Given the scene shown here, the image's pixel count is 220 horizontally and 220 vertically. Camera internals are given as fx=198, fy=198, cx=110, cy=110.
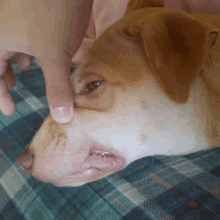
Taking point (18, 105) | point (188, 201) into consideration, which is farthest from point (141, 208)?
point (18, 105)

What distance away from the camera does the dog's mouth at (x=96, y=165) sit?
0.87 metres

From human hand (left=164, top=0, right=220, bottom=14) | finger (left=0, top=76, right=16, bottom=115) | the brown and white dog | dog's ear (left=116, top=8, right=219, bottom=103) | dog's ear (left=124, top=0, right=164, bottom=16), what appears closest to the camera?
dog's ear (left=116, top=8, right=219, bottom=103)

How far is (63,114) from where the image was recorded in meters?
0.77

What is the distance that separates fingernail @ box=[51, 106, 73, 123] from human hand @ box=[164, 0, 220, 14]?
43.7 inches

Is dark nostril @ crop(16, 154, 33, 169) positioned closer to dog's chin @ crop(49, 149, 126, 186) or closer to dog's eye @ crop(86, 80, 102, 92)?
dog's chin @ crop(49, 149, 126, 186)

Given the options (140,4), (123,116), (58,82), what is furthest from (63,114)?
(140,4)

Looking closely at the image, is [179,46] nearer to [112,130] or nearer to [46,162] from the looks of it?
[112,130]

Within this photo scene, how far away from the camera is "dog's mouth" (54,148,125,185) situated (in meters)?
0.87

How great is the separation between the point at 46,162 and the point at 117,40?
616 mm

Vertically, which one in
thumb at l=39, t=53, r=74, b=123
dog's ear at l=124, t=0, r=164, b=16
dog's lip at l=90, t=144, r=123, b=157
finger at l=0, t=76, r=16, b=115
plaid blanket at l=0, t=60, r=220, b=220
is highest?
dog's ear at l=124, t=0, r=164, b=16

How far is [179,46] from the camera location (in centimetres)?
69

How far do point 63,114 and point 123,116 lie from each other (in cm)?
24

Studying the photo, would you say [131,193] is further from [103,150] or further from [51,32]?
[51,32]

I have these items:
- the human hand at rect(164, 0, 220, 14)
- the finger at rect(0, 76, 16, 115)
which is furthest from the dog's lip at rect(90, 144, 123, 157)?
the human hand at rect(164, 0, 220, 14)
